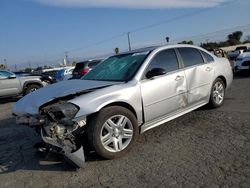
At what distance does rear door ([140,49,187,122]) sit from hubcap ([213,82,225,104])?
1287 mm

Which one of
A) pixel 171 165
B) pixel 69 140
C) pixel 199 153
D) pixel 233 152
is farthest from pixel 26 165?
pixel 233 152

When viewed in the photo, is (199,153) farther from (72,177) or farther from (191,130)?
(72,177)

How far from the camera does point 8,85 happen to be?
12.2 metres

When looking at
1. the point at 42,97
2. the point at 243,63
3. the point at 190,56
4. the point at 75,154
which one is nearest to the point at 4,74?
the point at 42,97

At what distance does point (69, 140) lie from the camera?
3.76 metres

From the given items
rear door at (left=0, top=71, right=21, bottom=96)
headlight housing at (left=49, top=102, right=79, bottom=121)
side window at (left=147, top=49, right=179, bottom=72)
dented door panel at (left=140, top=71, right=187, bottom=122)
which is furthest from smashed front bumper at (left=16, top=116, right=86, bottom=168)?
rear door at (left=0, top=71, right=21, bottom=96)

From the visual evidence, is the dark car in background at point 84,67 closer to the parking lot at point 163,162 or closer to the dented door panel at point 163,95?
the parking lot at point 163,162

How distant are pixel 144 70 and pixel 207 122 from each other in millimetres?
1747

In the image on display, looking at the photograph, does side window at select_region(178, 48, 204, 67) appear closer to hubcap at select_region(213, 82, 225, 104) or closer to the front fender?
hubcap at select_region(213, 82, 225, 104)

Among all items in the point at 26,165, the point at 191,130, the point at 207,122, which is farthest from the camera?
the point at 207,122

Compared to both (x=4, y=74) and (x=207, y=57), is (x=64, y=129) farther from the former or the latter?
(x=4, y=74)

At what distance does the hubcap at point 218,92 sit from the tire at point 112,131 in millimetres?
2673

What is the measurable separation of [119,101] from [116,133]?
0.47 meters

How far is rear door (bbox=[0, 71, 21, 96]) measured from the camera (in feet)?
39.7
